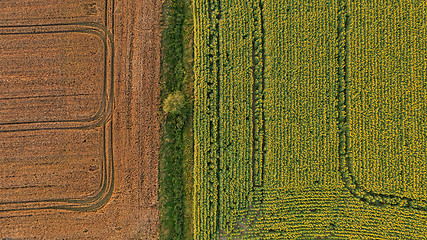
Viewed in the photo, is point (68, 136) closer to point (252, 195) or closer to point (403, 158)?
point (252, 195)

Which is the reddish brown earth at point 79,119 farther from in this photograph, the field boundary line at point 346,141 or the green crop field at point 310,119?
the field boundary line at point 346,141

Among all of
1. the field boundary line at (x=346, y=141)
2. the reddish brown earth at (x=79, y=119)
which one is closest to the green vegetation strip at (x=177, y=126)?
the reddish brown earth at (x=79, y=119)

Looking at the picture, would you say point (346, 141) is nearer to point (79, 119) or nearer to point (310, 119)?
point (310, 119)

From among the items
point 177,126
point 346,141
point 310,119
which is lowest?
point 346,141

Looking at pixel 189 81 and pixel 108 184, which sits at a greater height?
pixel 189 81

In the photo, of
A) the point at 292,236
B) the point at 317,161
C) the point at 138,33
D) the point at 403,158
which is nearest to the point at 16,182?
the point at 138,33

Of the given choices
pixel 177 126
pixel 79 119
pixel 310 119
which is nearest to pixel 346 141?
pixel 310 119
